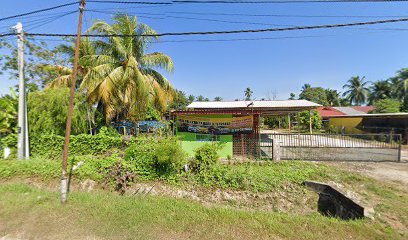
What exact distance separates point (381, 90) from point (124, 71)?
45.1 meters

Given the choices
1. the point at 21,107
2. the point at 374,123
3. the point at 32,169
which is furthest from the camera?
the point at 374,123

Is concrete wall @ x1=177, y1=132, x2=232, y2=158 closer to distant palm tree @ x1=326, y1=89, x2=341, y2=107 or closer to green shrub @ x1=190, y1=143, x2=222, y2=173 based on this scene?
green shrub @ x1=190, y1=143, x2=222, y2=173

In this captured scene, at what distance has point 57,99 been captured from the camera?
9.77 m

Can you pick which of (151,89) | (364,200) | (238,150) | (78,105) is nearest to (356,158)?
(364,200)

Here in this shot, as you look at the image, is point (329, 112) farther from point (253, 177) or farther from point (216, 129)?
point (253, 177)

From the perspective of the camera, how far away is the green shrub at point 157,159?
23.0 feet

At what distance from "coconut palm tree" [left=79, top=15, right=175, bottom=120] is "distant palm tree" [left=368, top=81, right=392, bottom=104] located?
4166cm

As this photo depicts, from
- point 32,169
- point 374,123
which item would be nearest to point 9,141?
point 32,169

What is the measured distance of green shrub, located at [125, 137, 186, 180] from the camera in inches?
276

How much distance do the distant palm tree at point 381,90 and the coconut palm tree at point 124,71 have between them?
137 ft

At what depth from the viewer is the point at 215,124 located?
959 centimetres

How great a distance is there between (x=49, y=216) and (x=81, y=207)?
60 centimetres

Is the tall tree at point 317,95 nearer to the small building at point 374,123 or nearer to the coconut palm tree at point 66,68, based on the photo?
the small building at point 374,123

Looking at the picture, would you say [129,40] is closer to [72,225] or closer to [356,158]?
[72,225]
